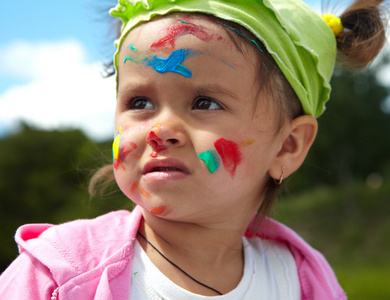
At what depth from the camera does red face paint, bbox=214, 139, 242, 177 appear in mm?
1736

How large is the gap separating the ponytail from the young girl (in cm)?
39

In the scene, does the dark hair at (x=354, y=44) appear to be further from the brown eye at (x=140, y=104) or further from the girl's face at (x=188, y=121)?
the brown eye at (x=140, y=104)

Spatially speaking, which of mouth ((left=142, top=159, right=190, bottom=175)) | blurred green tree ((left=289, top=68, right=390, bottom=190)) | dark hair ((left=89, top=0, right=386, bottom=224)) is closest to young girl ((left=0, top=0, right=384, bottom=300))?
mouth ((left=142, top=159, right=190, bottom=175))

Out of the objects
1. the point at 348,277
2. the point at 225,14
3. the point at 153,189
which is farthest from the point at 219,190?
the point at 348,277

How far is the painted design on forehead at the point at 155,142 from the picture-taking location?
1.67 m

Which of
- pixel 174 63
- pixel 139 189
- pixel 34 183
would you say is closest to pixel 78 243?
pixel 139 189

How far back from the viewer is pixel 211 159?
5.62 feet

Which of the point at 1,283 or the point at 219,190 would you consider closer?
the point at 1,283

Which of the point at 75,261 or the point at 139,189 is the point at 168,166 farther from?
the point at 75,261

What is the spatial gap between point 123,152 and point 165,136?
254 millimetres

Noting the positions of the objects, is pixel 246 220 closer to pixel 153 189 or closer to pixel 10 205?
pixel 153 189

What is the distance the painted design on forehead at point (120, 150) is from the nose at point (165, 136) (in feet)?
0.39

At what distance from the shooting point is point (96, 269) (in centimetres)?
164

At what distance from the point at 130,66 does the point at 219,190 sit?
0.63 metres
